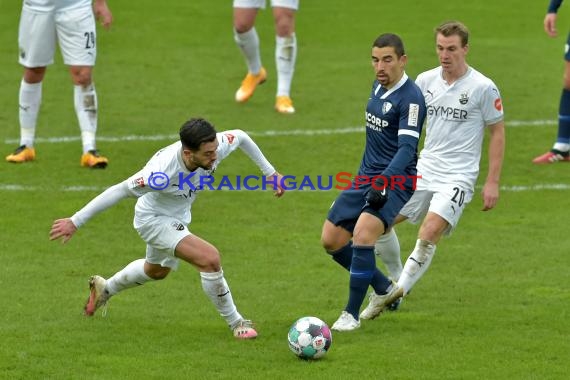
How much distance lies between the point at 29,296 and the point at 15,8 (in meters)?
12.9

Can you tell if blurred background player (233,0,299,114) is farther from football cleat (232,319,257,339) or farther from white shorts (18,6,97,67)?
football cleat (232,319,257,339)

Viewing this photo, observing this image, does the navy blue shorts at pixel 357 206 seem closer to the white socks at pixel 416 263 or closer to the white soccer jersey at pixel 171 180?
the white socks at pixel 416 263

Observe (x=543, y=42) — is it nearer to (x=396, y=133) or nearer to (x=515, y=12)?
(x=515, y=12)

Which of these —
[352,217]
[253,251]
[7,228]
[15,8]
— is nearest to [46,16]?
[7,228]

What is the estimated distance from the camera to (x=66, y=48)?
14.1 metres

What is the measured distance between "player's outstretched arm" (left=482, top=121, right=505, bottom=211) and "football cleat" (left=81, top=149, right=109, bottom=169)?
559 centimetres

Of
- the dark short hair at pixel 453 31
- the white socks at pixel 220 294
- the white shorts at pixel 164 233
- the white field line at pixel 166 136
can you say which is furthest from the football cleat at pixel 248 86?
the white socks at pixel 220 294

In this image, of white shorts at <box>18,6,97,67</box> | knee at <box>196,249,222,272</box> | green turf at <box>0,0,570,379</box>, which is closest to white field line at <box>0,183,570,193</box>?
green turf at <box>0,0,570,379</box>

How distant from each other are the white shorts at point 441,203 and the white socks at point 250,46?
664 cm

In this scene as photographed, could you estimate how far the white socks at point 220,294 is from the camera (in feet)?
30.3

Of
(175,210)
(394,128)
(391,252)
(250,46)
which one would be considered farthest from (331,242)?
(250,46)

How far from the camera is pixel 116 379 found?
8336mm

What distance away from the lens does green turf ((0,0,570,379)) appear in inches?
350

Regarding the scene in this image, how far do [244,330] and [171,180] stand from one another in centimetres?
125
